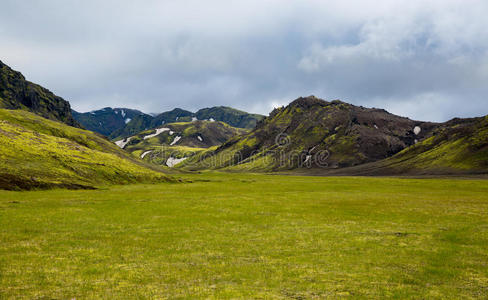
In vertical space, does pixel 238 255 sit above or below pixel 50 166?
below

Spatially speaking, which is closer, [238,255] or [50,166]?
[238,255]

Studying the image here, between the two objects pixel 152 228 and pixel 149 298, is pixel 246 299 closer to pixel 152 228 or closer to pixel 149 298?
pixel 149 298

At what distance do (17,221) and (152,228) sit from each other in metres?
13.6

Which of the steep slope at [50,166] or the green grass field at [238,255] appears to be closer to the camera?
the green grass field at [238,255]

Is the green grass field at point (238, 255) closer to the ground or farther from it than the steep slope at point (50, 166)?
closer to the ground

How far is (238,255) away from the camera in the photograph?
70.0 feet

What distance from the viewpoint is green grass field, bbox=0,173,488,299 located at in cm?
1499

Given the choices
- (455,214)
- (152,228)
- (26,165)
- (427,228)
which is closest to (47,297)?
(152,228)

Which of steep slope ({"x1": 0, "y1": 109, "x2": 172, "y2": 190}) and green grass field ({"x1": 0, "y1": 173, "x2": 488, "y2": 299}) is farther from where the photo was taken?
steep slope ({"x1": 0, "y1": 109, "x2": 172, "y2": 190})

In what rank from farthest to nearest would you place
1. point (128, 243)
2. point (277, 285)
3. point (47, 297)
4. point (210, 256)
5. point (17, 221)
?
point (17, 221), point (128, 243), point (210, 256), point (277, 285), point (47, 297)

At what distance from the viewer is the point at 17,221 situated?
29.9 m

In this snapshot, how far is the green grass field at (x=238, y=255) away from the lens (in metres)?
15.0

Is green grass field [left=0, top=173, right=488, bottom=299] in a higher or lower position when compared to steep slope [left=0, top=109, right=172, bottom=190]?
lower

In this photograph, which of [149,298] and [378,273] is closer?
[149,298]
